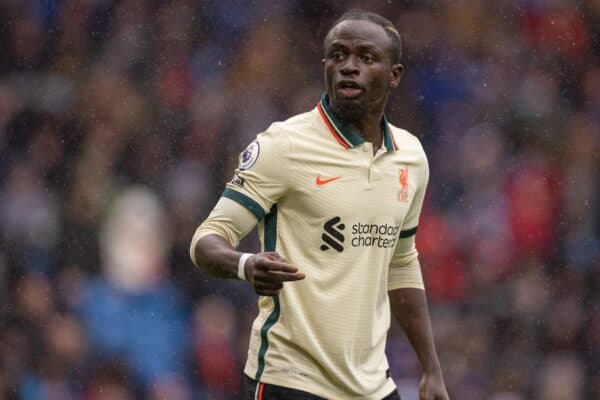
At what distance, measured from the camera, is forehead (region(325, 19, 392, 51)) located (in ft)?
13.9

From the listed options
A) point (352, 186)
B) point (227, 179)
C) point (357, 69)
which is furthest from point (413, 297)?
point (227, 179)

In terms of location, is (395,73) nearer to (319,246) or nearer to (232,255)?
(319,246)

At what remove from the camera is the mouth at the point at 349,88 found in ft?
13.9

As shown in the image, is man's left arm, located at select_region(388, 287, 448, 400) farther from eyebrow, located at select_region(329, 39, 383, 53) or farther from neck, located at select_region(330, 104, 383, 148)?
eyebrow, located at select_region(329, 39, 383, 53)

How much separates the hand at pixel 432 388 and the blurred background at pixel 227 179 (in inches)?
134

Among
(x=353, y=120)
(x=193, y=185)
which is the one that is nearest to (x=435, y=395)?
(x=353, y=120)

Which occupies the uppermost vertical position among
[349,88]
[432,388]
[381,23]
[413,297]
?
[381,23]

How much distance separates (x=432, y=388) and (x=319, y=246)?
0.80 m

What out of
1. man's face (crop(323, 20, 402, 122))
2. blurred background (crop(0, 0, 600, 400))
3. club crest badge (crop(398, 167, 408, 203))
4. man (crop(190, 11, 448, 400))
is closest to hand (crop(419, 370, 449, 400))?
man (crop(190, 11, 448, 400))

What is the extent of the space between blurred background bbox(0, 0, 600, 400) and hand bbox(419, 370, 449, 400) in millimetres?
3402

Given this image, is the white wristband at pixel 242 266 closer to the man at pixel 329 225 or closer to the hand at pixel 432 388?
the man at pixel 329 225

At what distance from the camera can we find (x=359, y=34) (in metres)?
4.23

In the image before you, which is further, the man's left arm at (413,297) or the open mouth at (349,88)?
the man's left arm at (413,297)

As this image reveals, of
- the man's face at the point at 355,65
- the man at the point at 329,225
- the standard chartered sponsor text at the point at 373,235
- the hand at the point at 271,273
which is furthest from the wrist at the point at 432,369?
the hand at the point at 271,273
